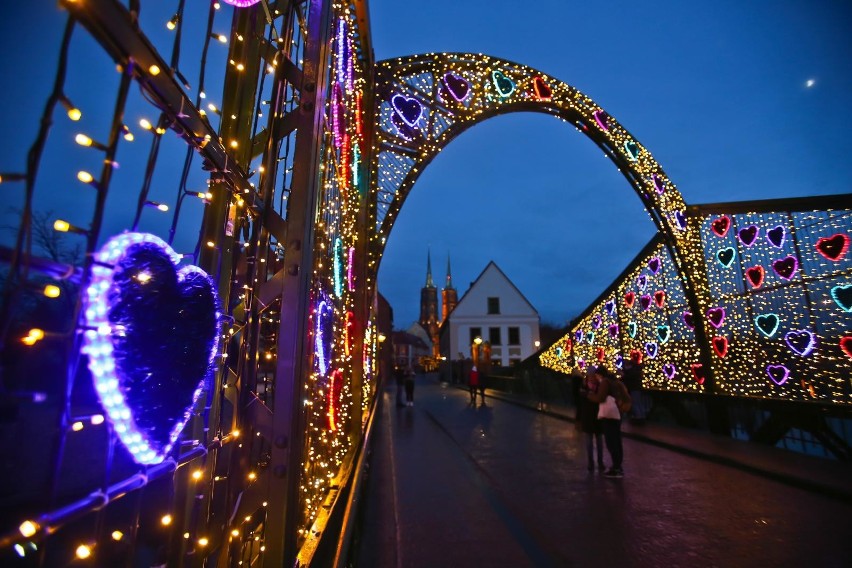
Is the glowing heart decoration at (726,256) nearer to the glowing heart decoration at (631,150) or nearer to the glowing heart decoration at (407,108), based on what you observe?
the glowing heart decoration at (631,150)

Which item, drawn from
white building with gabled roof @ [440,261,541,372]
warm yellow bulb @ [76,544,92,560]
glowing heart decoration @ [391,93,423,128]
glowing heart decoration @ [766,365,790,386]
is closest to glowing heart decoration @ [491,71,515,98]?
glowing heart decoration @ [391,93,423,128]

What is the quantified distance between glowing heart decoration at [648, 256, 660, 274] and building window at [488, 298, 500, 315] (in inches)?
1429

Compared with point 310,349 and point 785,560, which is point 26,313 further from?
point 785,560

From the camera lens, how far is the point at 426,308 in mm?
96250

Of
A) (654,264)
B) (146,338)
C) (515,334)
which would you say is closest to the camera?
(146,338)

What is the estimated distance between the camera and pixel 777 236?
24.5 ft

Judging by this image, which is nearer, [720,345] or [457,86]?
[457,86]

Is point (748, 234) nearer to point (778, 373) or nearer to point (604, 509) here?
point (778, 373)

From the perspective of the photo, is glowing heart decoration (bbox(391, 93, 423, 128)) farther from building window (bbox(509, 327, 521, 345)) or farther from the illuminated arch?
building window (bbox(509, 327, 521, 345))

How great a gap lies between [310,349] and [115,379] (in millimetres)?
1432

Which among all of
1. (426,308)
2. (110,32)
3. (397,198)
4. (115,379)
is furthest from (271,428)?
(426,308)

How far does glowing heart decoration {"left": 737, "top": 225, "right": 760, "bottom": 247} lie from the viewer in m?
7.89

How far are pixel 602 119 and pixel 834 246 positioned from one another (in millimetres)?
4747

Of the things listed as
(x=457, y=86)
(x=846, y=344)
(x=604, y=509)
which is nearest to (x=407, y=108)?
(x=457, y=86)
